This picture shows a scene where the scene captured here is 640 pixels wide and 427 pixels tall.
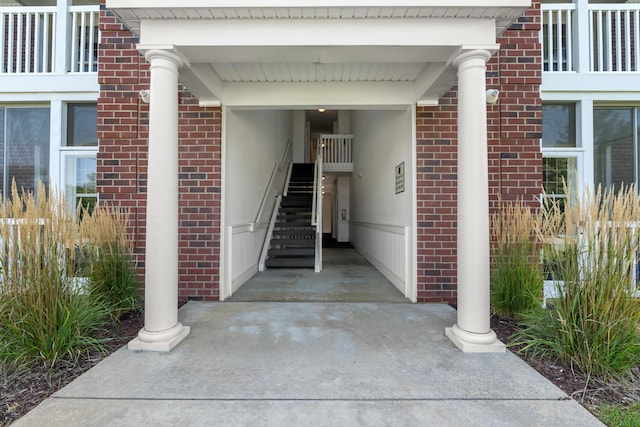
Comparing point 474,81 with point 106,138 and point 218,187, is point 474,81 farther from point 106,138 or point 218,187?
point 106,138

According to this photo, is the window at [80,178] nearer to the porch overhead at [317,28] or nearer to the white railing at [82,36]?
the white railing at [82,36]

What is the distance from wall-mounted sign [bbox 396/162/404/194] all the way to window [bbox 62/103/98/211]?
4206mm

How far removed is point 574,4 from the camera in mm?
4391

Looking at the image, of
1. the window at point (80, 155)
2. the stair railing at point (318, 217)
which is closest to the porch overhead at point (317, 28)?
the window at point (80, 155)

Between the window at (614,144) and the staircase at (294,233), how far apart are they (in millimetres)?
4474

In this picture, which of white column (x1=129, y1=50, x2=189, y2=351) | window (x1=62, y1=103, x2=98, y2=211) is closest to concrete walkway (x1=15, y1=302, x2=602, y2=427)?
white column (x1=129, y1=50, x2=189, y2=351)

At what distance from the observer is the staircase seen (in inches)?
227

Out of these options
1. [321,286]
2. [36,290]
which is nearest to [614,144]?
[321,286]

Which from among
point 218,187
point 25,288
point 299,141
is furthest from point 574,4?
point 299,141

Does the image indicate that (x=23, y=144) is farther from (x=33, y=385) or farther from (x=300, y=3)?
(x=300, y=3)

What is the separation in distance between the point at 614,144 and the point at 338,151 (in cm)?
699

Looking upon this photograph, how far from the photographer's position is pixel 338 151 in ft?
34.0

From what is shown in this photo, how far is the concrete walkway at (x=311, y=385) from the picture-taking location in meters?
1.65

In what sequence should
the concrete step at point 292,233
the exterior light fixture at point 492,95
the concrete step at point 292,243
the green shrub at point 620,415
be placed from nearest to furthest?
the green shrub at point 620,415 < the exterior light fixture at point 492,95 < the concrete step at point 292,243 < the concrete step at point 292,233
